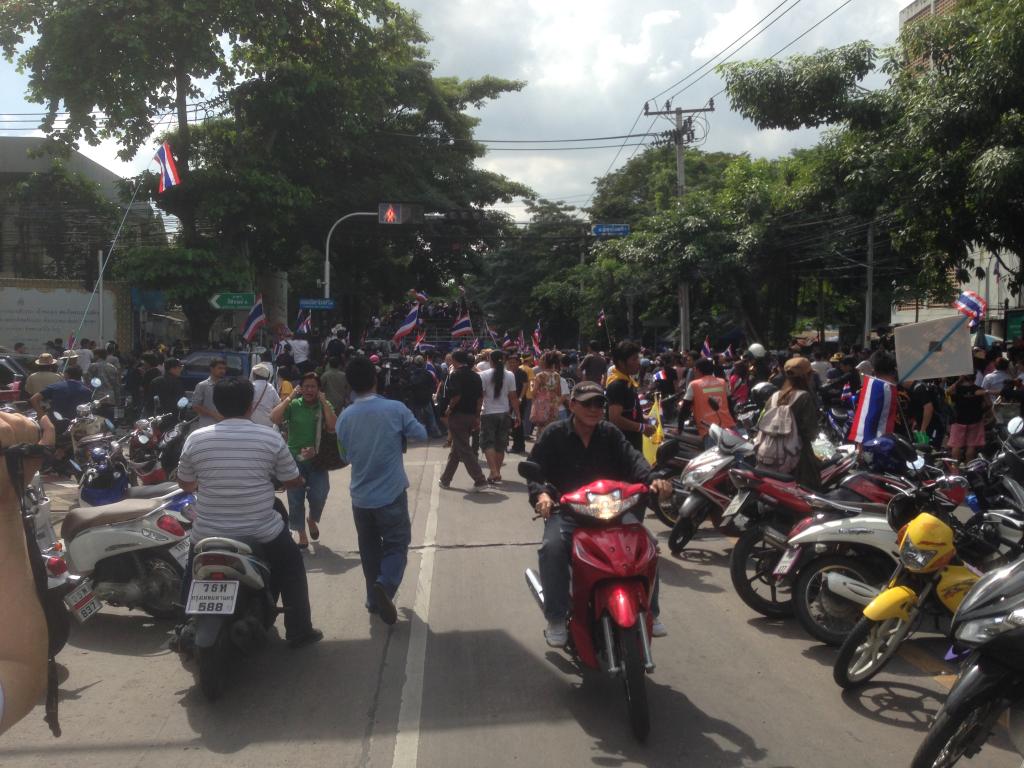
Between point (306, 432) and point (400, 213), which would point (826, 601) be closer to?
point (306, 432)

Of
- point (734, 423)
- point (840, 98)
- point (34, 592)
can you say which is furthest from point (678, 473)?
point (840, 98)

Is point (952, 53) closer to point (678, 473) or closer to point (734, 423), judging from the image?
point (734, 423)

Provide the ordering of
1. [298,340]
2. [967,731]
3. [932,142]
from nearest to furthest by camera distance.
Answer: [967,731] < [932,142] < [298,340]

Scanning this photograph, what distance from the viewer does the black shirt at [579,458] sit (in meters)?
5.43

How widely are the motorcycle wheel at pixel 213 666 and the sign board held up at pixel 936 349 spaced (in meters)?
6.77

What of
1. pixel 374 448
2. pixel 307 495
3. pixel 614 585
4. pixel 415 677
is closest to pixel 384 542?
pixel 374 448

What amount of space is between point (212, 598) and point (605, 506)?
6.82 feet

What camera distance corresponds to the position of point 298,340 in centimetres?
2533

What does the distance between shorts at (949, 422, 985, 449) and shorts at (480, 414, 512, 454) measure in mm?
5749

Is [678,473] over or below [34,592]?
Result: below

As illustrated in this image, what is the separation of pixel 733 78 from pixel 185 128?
16877 mm

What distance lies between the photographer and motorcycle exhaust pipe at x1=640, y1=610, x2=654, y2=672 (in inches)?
173

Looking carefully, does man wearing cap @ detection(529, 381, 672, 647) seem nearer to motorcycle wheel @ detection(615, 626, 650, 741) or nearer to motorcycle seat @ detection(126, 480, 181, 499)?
motorcycle wheel @ detection(615, 626, 650, 741)

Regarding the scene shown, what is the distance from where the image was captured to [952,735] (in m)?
3.46
